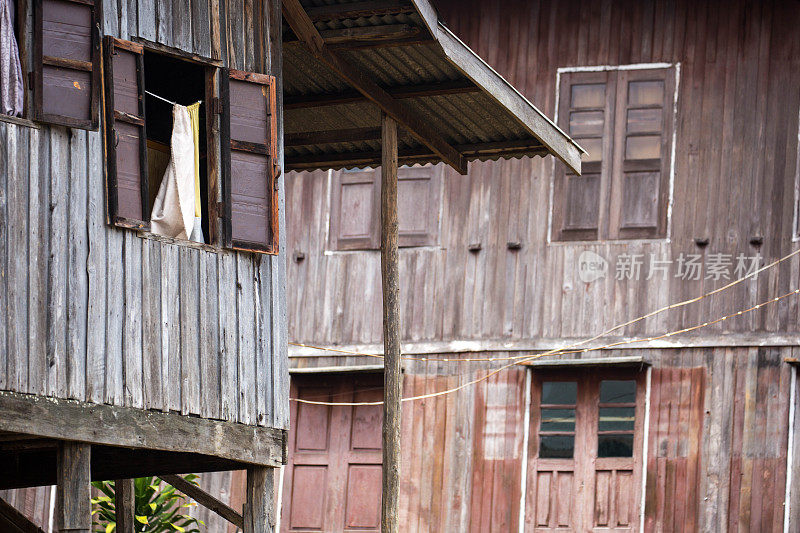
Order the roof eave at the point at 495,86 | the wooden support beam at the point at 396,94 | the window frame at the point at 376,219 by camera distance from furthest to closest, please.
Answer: the window frame at the point at 376,219 → the wooden support beam at the point at 396,94 → the roof eave at the point at 495,86

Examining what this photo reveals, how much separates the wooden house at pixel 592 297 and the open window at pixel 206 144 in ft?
17.3

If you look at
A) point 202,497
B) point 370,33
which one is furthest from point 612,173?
point 202,497

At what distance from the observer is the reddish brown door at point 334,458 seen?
16.1 m

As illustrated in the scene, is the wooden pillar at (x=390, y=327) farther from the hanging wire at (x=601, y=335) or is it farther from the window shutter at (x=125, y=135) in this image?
the hanging wire at (x=601, y=335)

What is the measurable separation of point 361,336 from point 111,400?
749 cm

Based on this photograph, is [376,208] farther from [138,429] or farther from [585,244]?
[138,429]

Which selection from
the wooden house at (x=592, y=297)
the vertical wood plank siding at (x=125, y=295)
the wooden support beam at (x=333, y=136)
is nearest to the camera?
the vertical wood plank siding at (x=125, y=295)

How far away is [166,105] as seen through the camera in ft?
38.9

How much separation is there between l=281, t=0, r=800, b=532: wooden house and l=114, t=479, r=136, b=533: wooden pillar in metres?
3.58

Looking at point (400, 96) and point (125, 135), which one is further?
point (400, 96)

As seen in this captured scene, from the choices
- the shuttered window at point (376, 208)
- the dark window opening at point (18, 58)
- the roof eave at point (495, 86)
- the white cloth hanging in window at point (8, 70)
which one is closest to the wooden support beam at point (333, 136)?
the roof eave at point (495, 86)

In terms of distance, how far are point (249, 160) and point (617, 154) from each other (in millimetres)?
6520

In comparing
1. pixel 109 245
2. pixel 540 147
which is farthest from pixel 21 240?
pixel 540 147

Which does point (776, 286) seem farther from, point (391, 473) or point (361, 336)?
point (391, 473)
